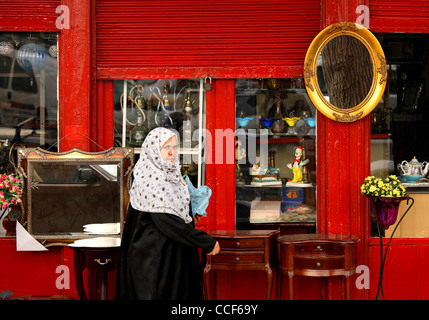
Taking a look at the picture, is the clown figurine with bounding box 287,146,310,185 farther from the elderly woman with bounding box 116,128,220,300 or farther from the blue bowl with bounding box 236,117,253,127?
the elderly woman with bounding box 116,128,220,300

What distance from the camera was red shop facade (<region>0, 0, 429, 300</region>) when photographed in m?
5.36

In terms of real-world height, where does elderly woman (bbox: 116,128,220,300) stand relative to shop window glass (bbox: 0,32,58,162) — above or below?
below

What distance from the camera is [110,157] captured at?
5090mm

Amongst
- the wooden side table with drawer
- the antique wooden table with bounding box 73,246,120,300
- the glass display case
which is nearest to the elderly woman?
the antique wooden table with bounding box 73,246,120,300

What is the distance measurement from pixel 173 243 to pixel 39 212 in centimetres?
167

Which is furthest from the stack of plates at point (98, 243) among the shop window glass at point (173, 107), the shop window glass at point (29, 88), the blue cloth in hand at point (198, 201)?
the shop window glass at point (29, 88)

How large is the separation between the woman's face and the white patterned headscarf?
3 centimetres

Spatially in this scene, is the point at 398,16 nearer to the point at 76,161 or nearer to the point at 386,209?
the point at 386,209

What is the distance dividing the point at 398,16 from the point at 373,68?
607 millimetres

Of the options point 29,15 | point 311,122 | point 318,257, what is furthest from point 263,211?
point 29,15

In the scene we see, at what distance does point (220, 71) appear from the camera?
5.45 meters

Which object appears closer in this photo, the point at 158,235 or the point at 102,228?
the point at 158,235

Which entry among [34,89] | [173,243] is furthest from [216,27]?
[173,243]
